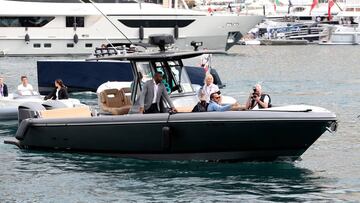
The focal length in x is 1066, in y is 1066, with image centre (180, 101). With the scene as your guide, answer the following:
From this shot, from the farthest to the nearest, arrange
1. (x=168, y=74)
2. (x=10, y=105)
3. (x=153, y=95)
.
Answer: (x=10, y=105)
(x=168, y=74)
(x=153, y=95)

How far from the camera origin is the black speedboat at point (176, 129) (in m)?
19.9

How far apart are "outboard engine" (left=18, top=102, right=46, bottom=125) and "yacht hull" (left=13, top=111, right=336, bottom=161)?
468 mm

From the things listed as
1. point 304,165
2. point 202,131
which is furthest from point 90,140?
point 304,165

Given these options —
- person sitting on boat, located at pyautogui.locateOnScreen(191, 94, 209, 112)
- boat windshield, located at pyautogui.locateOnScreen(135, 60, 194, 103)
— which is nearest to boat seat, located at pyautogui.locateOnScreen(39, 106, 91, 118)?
boat windshield, located at pyautogui.locateOnScreen(135, 60, 194, 103)

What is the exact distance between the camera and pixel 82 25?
7438 centimetres

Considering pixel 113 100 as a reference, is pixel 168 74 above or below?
above

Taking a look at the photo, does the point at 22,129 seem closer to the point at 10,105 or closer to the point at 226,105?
the point at 226,105

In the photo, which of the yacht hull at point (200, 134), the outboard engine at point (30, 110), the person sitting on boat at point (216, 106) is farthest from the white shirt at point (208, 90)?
the outboard engine at point (30, 110)

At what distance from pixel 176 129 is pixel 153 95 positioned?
1283 mm

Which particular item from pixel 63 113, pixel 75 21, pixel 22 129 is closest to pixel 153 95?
pixel 63 113

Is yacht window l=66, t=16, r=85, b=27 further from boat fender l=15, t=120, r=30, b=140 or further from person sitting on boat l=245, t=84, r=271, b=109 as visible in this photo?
person sitting on boat l=245, t=84, r=271, b=109

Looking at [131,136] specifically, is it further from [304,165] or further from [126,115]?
[304,165]

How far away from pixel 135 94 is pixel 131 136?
1330 millimetres

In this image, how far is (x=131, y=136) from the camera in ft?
69.3
